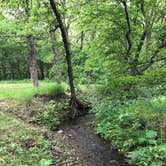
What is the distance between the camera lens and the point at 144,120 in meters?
5.70

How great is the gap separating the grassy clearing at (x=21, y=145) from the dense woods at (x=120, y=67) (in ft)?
3.79

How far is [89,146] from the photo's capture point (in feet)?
20.1

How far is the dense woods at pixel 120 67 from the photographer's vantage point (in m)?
5.50

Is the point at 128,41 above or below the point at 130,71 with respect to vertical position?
above

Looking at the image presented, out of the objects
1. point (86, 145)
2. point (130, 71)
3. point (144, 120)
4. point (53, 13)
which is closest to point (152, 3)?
point (130, 71)

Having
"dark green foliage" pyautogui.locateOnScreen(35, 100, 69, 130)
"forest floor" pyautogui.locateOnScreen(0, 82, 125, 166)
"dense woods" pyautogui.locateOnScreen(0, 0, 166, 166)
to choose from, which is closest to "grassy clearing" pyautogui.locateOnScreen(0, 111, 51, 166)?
"forest floor" pyautogui.locateOnScreen(0, 82, 125, 166)

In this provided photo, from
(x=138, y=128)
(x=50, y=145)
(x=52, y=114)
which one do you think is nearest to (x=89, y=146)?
(x=50, y=145)

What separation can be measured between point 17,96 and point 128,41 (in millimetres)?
4747

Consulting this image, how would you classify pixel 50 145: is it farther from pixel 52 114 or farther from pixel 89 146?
pixel 52 114

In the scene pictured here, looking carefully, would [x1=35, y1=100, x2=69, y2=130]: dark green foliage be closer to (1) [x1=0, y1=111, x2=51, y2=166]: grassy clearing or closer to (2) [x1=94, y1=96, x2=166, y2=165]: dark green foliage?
(1) [x1=0, y1=111, x2=51, y2=166]: grassy clearing

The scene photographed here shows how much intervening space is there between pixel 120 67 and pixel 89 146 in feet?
10.8

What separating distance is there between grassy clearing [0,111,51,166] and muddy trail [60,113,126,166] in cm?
87

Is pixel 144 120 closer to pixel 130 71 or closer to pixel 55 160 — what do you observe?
pixel 55 160

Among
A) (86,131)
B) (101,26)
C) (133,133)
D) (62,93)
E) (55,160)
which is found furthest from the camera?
(62,93)
